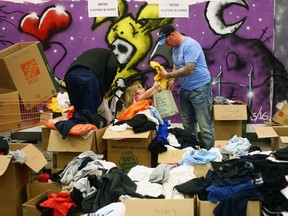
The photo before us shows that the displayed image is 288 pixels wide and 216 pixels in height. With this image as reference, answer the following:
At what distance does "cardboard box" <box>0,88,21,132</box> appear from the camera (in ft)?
11.8

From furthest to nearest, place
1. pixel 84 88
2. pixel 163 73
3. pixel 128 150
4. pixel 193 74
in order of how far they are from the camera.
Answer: pixel 163 73, pixel 193 74, pixel 84 88, pixel 128 150

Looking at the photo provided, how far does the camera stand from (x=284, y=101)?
5.66 metres

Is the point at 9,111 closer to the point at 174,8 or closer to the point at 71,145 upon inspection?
the point at 71,145

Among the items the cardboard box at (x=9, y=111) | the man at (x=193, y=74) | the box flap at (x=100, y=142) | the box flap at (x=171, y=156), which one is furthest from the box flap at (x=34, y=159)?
the man at (x=193, y=74)

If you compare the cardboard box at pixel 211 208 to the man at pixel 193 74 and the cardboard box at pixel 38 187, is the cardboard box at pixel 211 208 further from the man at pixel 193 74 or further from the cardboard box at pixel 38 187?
the man at pixel 193 74

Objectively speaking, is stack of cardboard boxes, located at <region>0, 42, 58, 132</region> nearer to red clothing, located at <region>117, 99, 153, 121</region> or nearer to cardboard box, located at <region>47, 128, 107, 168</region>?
cardboard box, located at <region>47, 128, 107, 168</region>

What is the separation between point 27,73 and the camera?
4.09 meters

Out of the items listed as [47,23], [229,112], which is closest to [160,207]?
[229,112]

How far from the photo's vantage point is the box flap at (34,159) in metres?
3.35

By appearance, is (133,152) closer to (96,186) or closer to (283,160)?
(96,186)

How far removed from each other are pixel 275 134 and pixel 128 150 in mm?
1642

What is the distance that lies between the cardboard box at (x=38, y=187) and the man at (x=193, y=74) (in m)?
1.82

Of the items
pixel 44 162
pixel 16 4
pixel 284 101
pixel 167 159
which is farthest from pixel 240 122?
Answer: pixel 16 4

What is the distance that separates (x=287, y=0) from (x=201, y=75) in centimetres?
203
